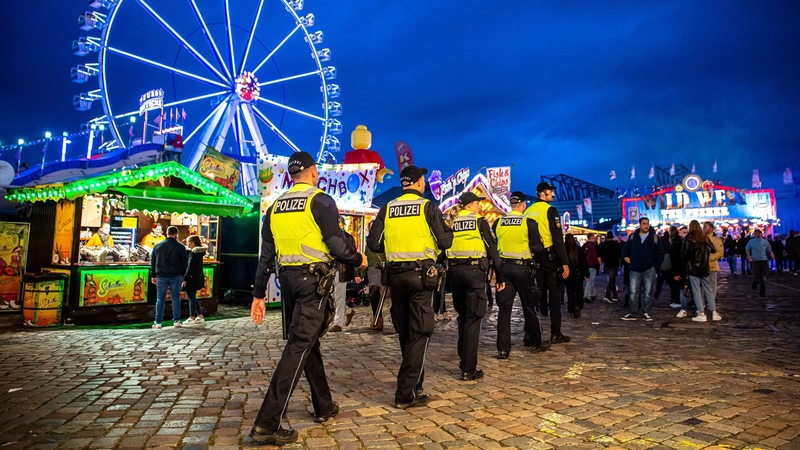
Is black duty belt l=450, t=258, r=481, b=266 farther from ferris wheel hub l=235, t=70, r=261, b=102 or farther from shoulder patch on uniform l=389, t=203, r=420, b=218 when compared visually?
ferris wheel hub l=235, t=70, r=261, b=102

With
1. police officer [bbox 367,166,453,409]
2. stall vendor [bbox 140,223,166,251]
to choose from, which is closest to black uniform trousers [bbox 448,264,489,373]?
police officer [bbox 367,166,453,409]

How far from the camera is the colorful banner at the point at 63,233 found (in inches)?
382

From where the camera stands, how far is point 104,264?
30.9ft

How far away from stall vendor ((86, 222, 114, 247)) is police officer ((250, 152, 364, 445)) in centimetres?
830

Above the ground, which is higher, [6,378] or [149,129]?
[149,129]

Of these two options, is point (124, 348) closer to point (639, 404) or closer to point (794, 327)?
point (639, 404)

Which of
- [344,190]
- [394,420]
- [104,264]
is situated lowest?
[394,420]

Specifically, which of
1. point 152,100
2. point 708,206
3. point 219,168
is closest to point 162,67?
point 152,100

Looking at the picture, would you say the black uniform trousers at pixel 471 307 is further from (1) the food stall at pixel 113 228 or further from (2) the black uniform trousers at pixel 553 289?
(1) the food stall at pixel 113 228

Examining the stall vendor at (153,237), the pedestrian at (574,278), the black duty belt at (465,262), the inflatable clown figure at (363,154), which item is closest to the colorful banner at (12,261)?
the stall vendor at (153,237)

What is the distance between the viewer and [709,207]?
47.5m

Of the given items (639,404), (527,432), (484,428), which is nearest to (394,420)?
(484,428)

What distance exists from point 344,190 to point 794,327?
9.60 m

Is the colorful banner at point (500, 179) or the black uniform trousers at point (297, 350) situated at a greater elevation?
the colorful banner at point (500, 179)
